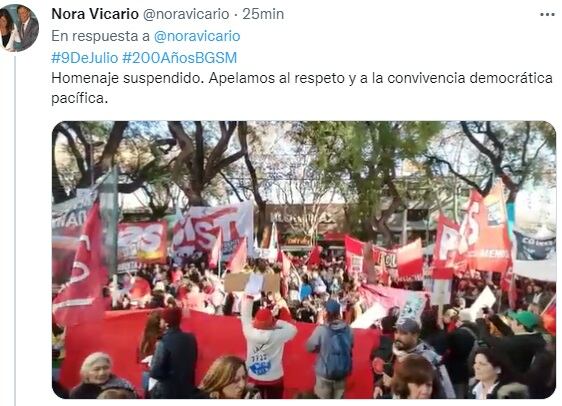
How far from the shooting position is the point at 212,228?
10.8 feet

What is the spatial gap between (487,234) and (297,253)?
2.56ft

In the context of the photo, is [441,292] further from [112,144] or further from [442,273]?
[112,144]

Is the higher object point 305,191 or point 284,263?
point 305,191

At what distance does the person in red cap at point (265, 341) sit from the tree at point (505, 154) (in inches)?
36.2

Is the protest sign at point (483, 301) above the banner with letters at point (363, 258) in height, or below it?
below

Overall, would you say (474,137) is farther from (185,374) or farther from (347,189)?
(185,374)

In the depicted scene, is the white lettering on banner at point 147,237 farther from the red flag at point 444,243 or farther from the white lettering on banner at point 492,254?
the white lettering on banner at point 492,254

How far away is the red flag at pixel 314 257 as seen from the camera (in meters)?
3.28

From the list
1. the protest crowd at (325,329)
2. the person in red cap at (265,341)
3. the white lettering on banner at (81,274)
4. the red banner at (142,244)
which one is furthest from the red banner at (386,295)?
the white lettering on banner at (81,274)

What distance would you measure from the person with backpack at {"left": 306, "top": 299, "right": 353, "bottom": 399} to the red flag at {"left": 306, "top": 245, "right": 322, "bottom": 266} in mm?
174

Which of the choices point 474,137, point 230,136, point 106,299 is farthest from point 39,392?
point 474,137

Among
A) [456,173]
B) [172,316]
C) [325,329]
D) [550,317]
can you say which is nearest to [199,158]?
[172,316]

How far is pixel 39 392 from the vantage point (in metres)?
3.29
